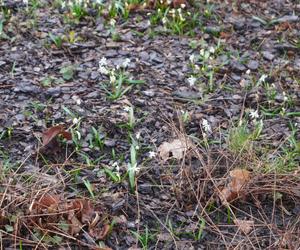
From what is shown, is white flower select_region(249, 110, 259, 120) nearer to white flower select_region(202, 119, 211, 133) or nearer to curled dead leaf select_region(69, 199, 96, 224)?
white flower select_region(202, 119, 211, 133)

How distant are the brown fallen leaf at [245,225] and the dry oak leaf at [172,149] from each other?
51cm

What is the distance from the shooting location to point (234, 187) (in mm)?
3268

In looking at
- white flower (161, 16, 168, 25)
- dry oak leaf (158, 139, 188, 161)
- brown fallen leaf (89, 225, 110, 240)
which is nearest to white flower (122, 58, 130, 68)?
white flower (161, 16, 168, 25)

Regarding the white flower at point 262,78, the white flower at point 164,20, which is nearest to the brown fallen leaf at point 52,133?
the white flower at point 262,78

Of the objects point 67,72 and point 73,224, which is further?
point 67,72

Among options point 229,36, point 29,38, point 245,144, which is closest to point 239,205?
point 245,144

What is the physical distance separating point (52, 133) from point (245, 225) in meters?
1.21

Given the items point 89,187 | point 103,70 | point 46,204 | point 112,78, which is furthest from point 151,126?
point 46,204

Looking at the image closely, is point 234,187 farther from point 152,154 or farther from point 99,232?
point 99,232

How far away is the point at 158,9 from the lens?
15.7 ft

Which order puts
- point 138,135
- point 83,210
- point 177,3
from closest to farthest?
point 83,210 < point 138,135 < point 177,3

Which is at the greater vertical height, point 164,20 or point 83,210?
point 164,20

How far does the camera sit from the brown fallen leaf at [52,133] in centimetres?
346

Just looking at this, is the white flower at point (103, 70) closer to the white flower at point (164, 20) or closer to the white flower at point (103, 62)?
the white flower at point (103, 62)
